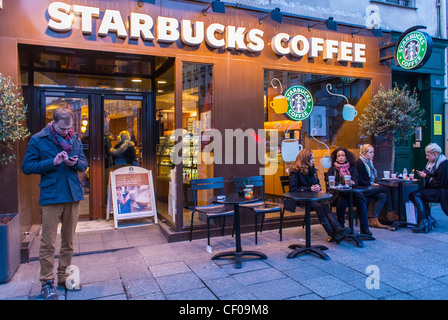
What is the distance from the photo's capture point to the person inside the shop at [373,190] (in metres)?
6.13

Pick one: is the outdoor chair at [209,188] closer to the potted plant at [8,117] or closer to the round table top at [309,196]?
the round table top at [309,196]

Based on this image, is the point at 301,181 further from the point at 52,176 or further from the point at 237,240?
the point at 52,176

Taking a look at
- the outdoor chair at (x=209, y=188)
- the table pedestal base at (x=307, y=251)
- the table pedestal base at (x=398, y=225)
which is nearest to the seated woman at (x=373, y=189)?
the table pedestal base at (x=398, y=225)

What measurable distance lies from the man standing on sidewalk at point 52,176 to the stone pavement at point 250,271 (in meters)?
0.41

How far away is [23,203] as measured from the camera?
16.9ft

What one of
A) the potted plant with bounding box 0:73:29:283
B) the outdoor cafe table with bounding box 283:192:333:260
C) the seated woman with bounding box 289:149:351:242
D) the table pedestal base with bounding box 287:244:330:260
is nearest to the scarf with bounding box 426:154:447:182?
the seated woman with bounding box 289:149:351:242

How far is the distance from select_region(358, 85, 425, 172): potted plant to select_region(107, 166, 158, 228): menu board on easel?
4647mm

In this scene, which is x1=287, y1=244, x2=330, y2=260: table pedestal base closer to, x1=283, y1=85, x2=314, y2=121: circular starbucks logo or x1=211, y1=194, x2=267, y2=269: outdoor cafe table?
x1=211, y1=194, x2=267, y2=269: outdoor cafe table

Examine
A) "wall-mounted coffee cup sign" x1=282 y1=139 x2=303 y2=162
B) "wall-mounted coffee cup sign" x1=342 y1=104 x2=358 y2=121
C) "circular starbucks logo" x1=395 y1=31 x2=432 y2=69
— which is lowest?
"wall-mounted coffee cup sign" x1=282 y1=139 x2=303 y2=162

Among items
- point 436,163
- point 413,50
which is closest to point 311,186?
point 436,163

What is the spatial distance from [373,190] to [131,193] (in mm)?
4508

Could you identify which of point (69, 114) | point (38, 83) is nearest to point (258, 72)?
point (69, 114)

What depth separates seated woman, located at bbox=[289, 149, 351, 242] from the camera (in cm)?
526
